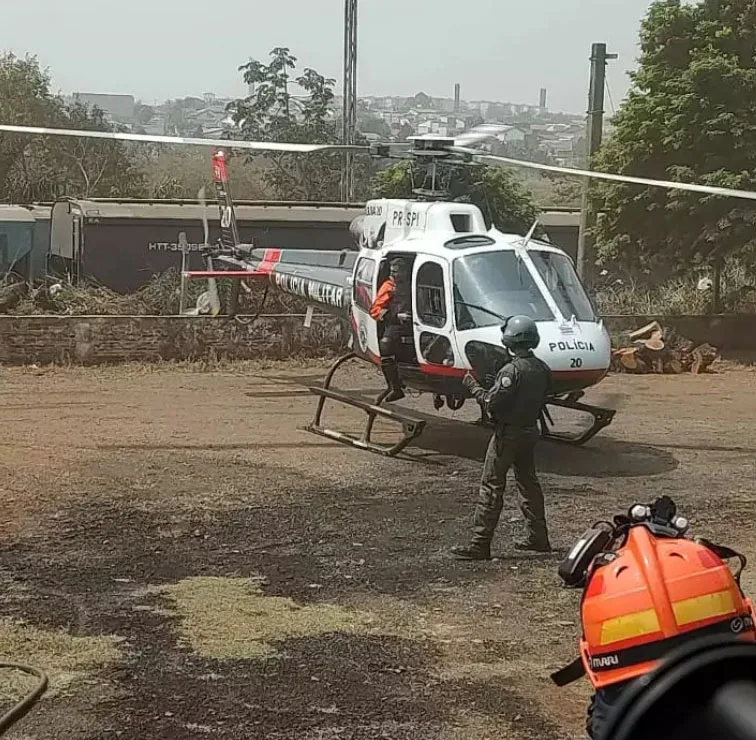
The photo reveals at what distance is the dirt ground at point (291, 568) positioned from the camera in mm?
5359

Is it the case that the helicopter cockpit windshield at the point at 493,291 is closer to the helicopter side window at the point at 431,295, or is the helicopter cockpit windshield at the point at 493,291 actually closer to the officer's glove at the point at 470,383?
the helicopter side window at the point at 431,295

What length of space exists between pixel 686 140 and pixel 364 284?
967 cm

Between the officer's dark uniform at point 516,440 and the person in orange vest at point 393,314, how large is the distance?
11.7ft

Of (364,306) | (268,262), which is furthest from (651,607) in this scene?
(268,262)

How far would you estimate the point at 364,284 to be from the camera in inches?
483

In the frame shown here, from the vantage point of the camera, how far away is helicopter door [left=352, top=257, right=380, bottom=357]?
12.0 meters


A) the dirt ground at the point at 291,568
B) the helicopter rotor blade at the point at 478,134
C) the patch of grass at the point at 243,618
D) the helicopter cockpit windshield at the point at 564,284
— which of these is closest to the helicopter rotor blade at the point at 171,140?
the helicopter rotor blade at the point at 478,134

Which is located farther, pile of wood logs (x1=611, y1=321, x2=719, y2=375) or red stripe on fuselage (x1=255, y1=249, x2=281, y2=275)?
pile of wood logs (x1=611, y1=321, x2=719, y2=375)

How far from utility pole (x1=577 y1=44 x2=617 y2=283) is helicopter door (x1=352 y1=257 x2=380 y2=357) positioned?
8.91 meters

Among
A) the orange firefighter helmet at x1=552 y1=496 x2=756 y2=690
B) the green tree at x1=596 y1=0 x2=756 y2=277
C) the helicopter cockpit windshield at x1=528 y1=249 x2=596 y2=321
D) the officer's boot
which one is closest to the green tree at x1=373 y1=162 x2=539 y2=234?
the green tree at x1=596 y1=0 x2=756 y2=277

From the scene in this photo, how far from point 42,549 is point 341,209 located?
1756cm

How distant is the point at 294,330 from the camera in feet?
58.7

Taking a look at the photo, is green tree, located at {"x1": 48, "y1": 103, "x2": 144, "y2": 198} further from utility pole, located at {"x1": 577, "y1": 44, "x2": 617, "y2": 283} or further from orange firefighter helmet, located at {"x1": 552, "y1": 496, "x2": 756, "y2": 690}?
orange firefighter helmet, located at {"x1": 552, "y1": 496, "x2": 756, "y2": 690}

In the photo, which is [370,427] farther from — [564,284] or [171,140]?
[171,140]
